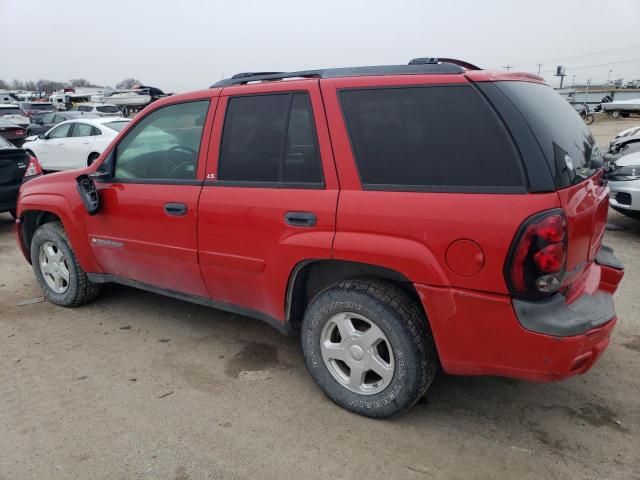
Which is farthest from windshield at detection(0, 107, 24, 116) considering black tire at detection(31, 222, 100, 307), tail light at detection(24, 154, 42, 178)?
black tire at detection(31, 222, 100, 307)

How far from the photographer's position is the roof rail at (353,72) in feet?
8.06

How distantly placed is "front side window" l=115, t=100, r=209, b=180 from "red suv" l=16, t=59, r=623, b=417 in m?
0.02

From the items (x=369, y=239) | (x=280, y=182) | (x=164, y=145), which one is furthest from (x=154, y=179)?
(x=369, y=239)

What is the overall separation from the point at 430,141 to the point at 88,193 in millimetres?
2662

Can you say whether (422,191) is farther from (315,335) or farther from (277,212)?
(315,335)

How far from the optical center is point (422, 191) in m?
2.37

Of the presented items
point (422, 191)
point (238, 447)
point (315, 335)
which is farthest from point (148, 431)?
point (422, 191)

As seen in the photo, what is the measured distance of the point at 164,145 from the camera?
3.52 m

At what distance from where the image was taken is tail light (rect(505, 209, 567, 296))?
6.87 ft

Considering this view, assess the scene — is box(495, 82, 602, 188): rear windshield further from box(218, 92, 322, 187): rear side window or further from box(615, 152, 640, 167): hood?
box(615, 152, 640, 167): hood

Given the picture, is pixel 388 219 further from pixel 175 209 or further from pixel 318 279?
pixel 175 209

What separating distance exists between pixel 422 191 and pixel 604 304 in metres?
1.10

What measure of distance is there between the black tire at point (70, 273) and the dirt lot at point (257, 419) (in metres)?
0.52

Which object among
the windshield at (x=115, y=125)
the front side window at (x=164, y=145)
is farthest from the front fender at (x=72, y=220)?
the windshield at (x=115, y=125)
